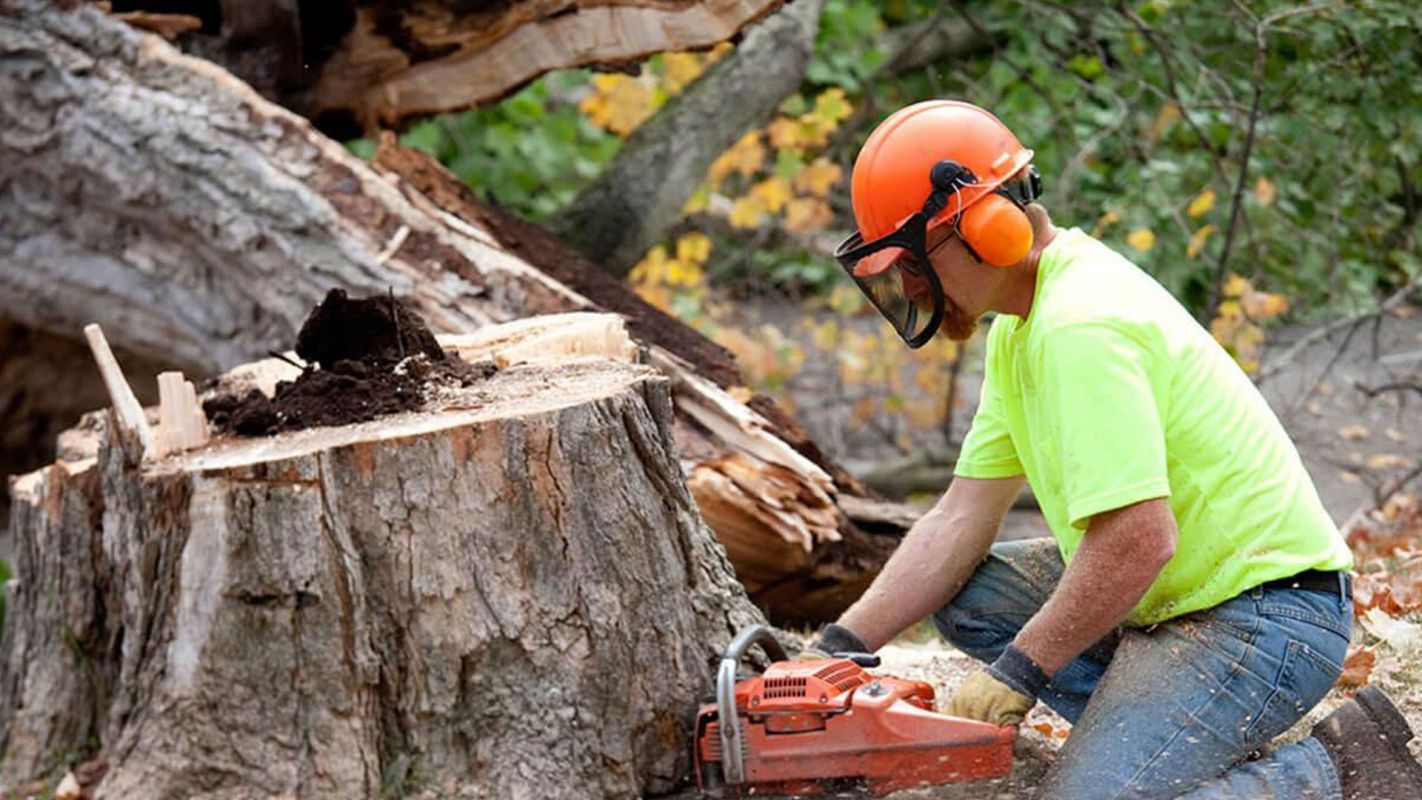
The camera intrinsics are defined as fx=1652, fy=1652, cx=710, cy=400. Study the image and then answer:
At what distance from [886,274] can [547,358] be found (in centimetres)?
113

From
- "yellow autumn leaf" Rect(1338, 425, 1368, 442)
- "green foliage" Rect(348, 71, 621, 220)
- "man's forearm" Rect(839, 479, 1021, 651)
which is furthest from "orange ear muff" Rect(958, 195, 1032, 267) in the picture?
"yellow autumn leaf" Rect(1338, 425, 1368, 442)

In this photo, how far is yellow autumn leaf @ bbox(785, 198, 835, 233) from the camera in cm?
888

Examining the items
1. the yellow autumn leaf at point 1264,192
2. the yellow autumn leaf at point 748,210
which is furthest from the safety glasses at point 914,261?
the yellow autumn leaf at point 748,210

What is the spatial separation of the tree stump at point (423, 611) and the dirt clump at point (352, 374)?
3.6 inches

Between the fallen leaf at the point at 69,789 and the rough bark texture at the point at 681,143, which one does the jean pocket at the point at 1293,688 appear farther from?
the rough bark texture at the point at 681,143

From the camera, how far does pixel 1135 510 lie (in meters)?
2.83

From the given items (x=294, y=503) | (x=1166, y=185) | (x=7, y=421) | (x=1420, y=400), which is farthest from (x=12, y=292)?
(x=1420, y=400)

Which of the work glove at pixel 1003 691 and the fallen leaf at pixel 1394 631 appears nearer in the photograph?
the work glove at pixel 1003 691

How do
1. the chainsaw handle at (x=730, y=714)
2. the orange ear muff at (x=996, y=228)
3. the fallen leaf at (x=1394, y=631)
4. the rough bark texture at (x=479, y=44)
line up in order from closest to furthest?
the orange ear muff at (x=996, y=228)
the chainsaw handle at (x=730, y=714)
the fallen leaf at (x=1394, y=631)
the rough bark texture at (x=479, y=44)

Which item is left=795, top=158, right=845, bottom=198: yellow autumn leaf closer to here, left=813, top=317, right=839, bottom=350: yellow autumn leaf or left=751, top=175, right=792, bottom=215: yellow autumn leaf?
left=751, top=175, right=792, bottom=215: yellow autumn leaf

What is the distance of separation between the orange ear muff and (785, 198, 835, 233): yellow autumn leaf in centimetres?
588

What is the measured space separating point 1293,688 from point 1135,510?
1.81ft

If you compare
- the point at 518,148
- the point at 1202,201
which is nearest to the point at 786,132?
the point at 518,148

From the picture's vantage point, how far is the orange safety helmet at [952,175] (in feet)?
9.75
